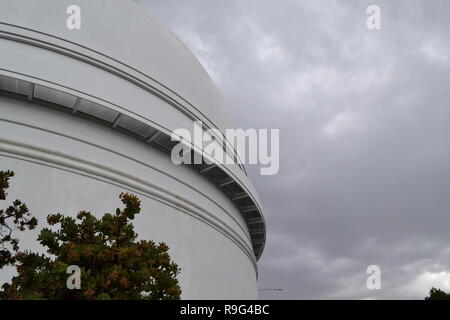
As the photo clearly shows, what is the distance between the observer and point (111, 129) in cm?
1327

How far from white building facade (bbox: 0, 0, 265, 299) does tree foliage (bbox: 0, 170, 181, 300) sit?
16.9 feet

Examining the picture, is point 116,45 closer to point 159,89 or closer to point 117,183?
point 159,89

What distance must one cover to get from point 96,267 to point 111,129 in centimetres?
798

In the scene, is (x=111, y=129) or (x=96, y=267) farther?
(x=111, y=129)

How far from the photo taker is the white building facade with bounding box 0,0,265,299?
37.4 feet

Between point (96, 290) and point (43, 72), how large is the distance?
326 inches

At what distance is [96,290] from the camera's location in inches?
216

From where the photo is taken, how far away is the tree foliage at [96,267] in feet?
17.9

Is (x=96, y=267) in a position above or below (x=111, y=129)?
below

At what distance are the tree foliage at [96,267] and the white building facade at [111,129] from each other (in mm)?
5138

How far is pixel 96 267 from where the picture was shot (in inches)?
233

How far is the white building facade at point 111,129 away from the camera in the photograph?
1141 centimetres

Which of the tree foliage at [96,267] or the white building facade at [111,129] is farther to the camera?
the white building facade at [111,129]

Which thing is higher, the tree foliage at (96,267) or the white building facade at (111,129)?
the white building facade at (111,129)
